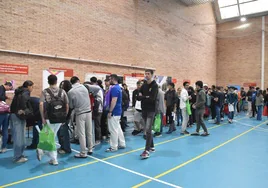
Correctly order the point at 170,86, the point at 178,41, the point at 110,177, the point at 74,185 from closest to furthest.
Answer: the point at 74,185 < the point at 110,177 < the point at 170,86 < the point at 178,41

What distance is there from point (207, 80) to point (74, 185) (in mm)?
15094

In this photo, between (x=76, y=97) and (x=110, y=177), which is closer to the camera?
(x=110, y=177)

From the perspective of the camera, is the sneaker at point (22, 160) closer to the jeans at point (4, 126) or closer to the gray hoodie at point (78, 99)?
the jeans at point (4, 126)

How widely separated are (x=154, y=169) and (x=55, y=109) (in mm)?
1944

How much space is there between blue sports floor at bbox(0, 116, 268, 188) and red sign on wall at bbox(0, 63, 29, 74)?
2.91 meters

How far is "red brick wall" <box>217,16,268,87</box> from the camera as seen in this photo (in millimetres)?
15875

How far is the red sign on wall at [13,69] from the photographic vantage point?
6.58 metres

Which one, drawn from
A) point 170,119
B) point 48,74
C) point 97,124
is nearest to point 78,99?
point 97,124

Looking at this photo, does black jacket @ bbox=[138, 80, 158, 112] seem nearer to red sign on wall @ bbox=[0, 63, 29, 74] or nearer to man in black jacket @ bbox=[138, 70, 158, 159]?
man in black jacket @ bbox=[138, 70, 158, 159]

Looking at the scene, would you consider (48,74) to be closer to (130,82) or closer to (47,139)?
(130,82)

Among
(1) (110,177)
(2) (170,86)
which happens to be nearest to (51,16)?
(2) (170,86)

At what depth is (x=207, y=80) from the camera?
16.7 m

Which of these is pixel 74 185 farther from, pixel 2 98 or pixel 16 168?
pixel 2 98

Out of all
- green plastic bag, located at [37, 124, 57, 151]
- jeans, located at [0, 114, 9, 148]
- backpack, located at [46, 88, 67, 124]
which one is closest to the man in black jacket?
backpack, located at [46, 88, 67, 124]
